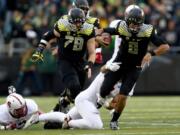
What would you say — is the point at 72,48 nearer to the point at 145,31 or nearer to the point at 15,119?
the point at 145,31

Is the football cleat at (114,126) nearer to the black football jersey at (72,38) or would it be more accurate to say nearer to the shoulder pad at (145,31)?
the shoulder pad at (145,31)

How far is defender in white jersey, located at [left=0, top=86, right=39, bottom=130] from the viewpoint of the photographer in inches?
391

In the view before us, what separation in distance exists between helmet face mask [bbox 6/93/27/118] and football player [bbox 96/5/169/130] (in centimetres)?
105

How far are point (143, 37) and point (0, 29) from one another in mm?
10275

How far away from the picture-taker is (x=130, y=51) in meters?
10.4

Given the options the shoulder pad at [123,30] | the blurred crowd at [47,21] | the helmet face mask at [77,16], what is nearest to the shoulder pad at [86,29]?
the helmet face mask at [77,16]

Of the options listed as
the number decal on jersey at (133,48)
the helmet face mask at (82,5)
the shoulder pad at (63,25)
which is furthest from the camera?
the helmet face mask at (82,5)

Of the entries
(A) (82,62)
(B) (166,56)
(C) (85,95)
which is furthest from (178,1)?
(C) (85,95)

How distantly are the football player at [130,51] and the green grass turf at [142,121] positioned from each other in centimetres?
47

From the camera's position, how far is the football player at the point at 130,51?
398 inches

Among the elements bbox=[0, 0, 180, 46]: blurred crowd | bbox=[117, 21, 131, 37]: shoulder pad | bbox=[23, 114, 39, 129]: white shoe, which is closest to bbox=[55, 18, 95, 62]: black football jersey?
bbox=[117, 21, 131, 37]: shoulder pad

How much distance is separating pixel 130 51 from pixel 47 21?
9.29 meters

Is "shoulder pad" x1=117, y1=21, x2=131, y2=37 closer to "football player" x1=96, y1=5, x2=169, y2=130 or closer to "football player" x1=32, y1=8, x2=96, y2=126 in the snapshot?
"football player" x1=96, y1=5, x2=169, y2=130

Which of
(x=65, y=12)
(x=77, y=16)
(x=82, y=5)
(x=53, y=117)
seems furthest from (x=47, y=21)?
(x=53, y=117)
